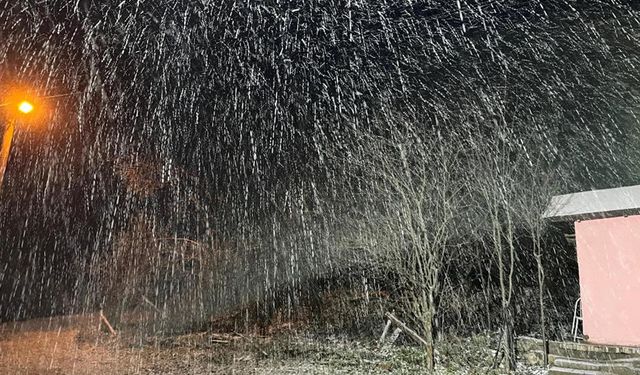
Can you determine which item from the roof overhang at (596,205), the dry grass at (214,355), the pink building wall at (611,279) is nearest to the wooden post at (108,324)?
the dry grass at (214,355)

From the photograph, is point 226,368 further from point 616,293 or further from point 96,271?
point 96,271

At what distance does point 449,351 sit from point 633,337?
3.49m

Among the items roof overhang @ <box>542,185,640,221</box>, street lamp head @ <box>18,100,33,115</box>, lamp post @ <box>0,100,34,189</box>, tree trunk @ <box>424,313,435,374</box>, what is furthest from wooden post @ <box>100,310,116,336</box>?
roof overhang @ <box>542,185,640,221</box>

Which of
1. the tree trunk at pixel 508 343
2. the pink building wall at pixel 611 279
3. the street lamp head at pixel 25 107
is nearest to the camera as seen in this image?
the street lamp head at pixel 25 107

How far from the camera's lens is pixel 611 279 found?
338 inches

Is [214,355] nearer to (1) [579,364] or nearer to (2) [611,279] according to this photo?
(1) [579,364]

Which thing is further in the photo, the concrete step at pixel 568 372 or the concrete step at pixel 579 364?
the concrete step at pixel 579 364

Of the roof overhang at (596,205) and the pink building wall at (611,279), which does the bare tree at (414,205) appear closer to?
the roof overhang at (596,205)

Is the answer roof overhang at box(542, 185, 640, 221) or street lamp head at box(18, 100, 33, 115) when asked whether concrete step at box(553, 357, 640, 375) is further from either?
street lamp head at box(18, 100, 33, 115)

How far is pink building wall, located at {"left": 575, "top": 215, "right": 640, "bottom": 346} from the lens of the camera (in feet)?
26.9

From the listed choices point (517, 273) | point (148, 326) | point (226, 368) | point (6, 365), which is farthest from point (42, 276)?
point (517, 273)

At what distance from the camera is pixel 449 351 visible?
952 centimetres

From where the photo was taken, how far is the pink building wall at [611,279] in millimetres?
8203

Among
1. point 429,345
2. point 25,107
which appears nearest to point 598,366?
point 429,345
